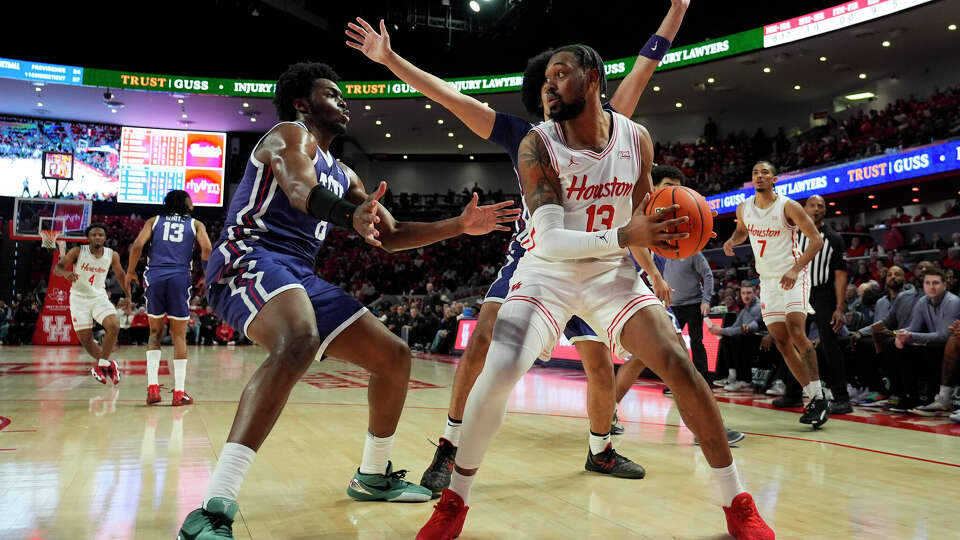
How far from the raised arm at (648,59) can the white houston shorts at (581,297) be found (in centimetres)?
128

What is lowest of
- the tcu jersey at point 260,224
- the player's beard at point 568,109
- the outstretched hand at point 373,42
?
the tcu jersey at point 260,224

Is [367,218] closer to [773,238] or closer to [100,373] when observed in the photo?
[773,238]

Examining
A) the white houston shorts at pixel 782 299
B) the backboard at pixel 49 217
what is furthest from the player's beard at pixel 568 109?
the backboard at pixel 49 217

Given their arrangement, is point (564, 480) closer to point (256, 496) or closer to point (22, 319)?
point (256, 496)

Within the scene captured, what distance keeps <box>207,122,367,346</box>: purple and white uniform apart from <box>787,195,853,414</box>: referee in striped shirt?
484cm

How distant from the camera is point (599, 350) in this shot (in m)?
3.67

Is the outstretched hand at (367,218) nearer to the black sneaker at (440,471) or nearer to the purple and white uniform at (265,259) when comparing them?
the purple and white uniform at (265,259)

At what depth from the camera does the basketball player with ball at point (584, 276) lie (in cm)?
238

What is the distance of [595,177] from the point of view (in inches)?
107

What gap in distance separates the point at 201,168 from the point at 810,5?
75.7ft

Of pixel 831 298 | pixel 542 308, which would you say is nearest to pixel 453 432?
pixel 542 308

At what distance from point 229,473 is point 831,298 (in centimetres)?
568

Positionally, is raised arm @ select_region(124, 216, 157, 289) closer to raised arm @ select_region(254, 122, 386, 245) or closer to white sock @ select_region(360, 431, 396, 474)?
raised arm @ select_region(254, 122, 386, 245)

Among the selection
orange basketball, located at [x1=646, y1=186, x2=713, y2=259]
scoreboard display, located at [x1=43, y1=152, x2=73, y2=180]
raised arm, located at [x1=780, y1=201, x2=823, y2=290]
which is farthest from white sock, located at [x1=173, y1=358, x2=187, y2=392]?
scoreboard display, located at [x1=43, y1=152, x2=73, y2=180]
